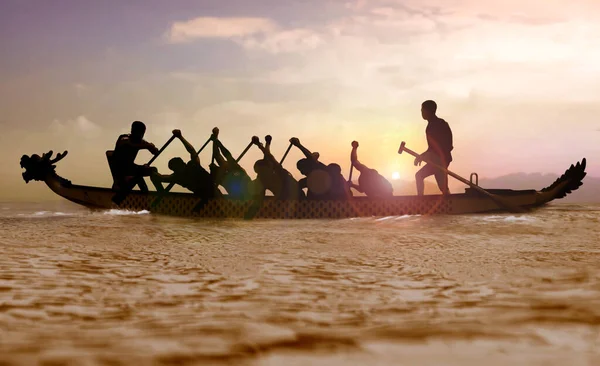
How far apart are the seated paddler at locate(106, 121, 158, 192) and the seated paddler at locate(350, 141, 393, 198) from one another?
5.38 meters

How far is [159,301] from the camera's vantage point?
4.13 meters

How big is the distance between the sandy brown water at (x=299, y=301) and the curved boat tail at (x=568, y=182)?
7.80 metres

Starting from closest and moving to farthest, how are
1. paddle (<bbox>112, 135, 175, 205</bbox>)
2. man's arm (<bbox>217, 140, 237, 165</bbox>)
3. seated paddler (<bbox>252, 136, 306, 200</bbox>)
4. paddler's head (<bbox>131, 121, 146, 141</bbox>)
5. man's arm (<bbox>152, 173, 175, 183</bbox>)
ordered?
seated paddler (<bbox>252, 136, 306, 200</bbox>)
man's arm (<bbox>217, 140, 237, 165</bbox>)
man's arm (<bbox>152, 173, 175, 183</bbox>)
paddle (<bbox>112, 135, 175, 205</bbox>)
paddler's head (<bbox>131, 121, 146, 141</bbox>)

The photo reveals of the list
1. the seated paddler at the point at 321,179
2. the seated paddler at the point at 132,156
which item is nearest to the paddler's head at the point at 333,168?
the seated paddler at the point at 321,179

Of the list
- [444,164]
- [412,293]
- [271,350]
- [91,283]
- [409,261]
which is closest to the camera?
[271,350]

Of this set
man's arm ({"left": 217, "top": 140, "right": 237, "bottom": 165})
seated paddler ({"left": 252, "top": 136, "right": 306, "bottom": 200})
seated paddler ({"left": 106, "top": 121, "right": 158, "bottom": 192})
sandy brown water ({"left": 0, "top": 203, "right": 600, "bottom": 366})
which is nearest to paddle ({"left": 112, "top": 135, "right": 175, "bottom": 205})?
seated paddler ({"left": 106, "top": 121, "right": 158, "bottom": 192})

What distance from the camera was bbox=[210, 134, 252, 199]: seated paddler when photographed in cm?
1381

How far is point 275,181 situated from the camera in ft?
45.0

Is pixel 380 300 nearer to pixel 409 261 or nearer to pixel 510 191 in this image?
pixel 409 261

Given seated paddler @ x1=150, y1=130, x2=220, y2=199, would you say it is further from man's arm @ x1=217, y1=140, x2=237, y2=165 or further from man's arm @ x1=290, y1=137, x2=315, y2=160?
man's arm @ x1=290, y1=137, x2=315, y2=160

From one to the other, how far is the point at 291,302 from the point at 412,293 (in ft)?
3.18

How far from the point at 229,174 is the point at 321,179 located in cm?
221

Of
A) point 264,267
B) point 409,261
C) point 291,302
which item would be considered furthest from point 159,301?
point 409,261

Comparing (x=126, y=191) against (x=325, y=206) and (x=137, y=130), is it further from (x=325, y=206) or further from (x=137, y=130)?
(x=325, y=206)
